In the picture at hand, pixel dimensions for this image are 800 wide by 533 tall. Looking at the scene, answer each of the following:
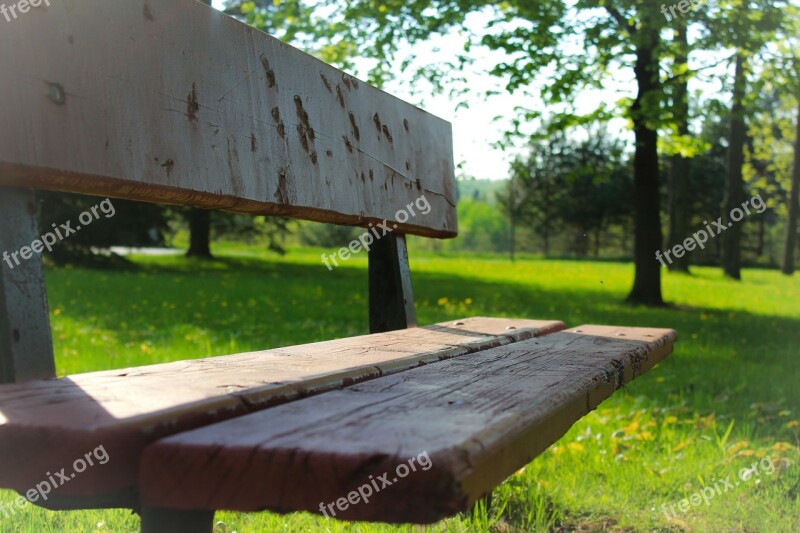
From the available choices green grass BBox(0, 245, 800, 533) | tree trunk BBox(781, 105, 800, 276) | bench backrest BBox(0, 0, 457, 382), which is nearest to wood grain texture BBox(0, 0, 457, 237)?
bench backrest BBox(0, 0, 457, 382)

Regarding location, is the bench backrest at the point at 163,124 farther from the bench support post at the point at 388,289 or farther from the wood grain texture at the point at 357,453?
the wood grain texture at the point at 357,453

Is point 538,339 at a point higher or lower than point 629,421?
higher

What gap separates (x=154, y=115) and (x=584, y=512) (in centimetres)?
199

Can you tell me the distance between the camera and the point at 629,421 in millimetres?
4121

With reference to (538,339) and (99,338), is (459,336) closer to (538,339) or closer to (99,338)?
(538,339)

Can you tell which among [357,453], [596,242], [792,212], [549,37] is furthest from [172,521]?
[596,242]

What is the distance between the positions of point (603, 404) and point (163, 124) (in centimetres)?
349

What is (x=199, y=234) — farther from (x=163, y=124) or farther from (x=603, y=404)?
(x=163, y=124)

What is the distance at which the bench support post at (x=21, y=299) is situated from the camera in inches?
50.7

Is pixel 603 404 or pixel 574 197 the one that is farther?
pixel 574 197

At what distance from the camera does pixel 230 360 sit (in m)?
1.51

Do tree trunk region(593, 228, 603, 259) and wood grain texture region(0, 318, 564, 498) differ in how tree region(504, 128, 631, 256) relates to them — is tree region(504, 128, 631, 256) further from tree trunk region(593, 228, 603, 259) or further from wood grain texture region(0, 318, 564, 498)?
wood grain texture region(0, 318, 564, 498)

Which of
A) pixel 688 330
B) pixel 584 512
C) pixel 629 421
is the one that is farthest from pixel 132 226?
pixel 584 512

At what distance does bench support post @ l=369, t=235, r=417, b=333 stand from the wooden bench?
0.30 meters
